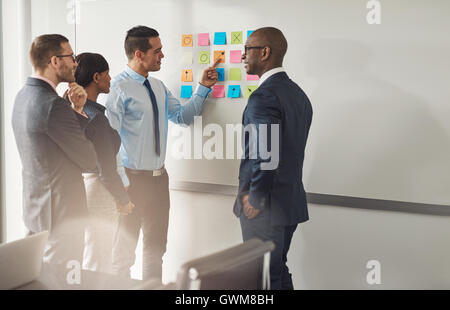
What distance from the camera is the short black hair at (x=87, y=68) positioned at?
2697 millimetres

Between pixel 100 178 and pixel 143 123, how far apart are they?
1.55ft

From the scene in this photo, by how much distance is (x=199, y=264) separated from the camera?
1.23 meters

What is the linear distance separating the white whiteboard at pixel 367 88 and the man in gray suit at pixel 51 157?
1.04m

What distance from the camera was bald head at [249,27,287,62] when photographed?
249 cm

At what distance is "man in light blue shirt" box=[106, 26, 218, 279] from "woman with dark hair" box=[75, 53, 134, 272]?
0.13 meters

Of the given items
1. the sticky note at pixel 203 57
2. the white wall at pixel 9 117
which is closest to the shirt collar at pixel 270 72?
the sticky note at pixel 203 57

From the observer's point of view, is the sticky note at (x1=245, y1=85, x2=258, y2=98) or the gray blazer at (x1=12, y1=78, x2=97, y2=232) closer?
the gray blazer at (x1=12, y1=78, x2=97, y2=232)

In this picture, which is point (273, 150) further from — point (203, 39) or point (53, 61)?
point (53, 61)

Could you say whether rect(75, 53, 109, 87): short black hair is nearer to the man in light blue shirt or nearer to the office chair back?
the man in light blue shirt

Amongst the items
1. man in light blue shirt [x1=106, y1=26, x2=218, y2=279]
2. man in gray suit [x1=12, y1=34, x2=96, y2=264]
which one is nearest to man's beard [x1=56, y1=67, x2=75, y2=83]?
man in gray suit [x1=12, y1=34, x2=96, y2=264]

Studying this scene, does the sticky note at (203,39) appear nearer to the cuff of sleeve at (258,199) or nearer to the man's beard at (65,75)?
the man's beard at (65,75)

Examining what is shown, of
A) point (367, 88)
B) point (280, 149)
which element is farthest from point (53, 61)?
point (367, 88)

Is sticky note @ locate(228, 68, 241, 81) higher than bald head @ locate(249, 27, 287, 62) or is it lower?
lower
